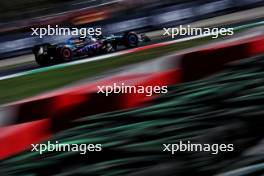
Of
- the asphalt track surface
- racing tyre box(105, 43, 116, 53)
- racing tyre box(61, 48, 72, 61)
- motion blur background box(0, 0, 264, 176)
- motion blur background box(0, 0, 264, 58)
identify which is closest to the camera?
motion blur background box(0, 0, 264, 176)

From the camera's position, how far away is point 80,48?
34.3ft

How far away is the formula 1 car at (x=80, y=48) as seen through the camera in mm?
10355

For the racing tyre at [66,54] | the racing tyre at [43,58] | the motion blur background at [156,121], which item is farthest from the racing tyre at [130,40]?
the motion blur background at [156,121]

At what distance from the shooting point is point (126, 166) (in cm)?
216

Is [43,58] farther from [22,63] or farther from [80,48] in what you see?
[22,63]

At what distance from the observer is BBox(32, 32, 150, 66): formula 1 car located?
34.0ft

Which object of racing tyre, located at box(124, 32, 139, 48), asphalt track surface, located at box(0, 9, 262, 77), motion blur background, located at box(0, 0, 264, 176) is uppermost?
motion blur background, located at box(0, 0, 264, 176)

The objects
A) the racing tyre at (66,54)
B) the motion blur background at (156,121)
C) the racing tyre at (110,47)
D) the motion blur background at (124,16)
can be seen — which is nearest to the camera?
the motion blur background at (156,121)

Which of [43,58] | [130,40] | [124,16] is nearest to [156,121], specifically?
[43,58]

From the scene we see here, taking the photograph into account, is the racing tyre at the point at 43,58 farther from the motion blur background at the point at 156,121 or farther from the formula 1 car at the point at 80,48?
the motion blur background at the point at 156,121

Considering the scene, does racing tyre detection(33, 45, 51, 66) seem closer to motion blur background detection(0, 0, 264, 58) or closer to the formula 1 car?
the formula 1 car

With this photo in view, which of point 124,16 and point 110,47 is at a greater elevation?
point 124,16

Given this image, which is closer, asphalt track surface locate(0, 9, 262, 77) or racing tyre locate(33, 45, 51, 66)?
racing tyre locate(33, 45, 51, 66)

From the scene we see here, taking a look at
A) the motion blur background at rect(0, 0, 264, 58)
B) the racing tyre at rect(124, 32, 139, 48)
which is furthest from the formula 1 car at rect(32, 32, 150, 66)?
the motion blur background at rect(0, 0, 264, 58)
